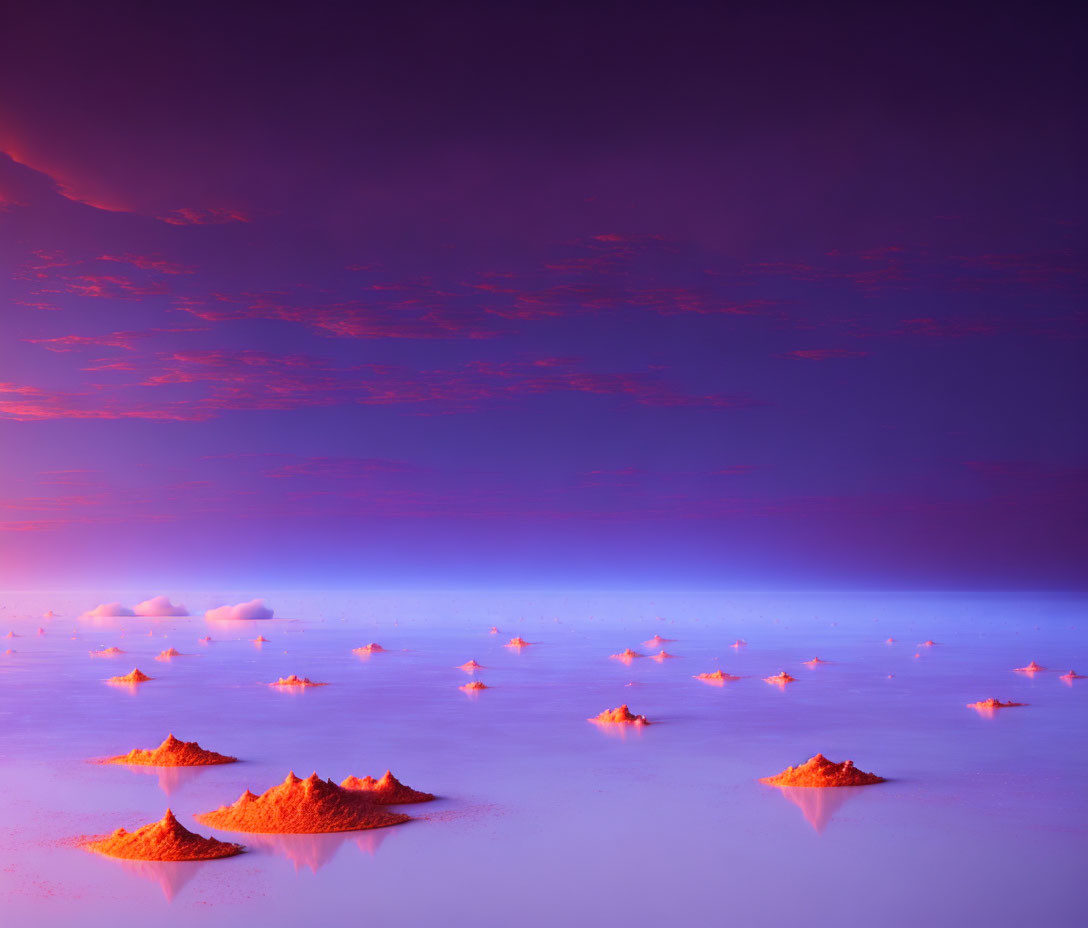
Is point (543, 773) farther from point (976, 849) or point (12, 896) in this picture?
point (12, 896)

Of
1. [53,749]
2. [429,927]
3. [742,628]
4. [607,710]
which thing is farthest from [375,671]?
[742,628]

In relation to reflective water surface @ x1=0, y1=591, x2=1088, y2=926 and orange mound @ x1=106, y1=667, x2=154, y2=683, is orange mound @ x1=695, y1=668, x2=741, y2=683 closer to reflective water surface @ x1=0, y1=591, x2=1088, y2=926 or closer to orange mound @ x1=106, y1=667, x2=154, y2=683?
reflective water surface @ x1=0, y1=591, x2=1088, y2=926

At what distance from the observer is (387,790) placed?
626 inches

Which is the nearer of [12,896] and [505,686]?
[12,896]

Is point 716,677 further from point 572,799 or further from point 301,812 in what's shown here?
point 301,812

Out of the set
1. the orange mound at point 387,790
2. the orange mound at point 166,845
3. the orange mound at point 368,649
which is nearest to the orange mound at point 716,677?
the orange mound at point 368,649

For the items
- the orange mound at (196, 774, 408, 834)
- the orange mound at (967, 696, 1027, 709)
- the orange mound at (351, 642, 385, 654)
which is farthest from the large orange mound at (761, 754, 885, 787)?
the orange mound at (351, 642, 385, 654)

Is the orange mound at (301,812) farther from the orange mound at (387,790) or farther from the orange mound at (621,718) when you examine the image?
the orange mound at (621,718)

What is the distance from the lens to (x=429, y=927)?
34.7 ft

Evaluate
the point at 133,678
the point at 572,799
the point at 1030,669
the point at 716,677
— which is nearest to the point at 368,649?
the point at 133,678

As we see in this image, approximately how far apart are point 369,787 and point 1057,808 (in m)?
9.89

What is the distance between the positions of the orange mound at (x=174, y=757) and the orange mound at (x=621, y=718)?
859cm

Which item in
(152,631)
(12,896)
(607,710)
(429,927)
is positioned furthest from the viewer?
(152,631)

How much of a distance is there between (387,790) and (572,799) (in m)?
2.71
